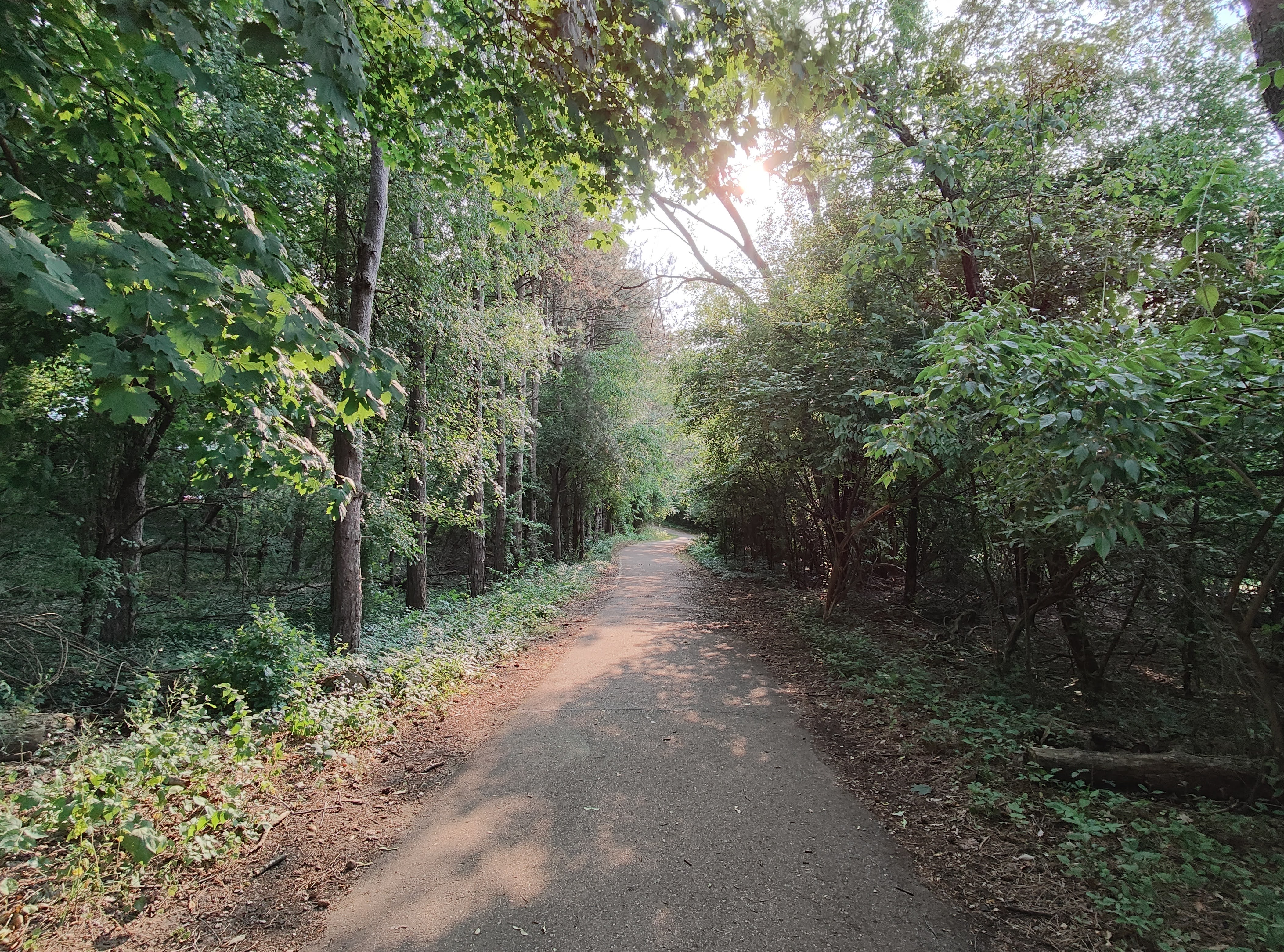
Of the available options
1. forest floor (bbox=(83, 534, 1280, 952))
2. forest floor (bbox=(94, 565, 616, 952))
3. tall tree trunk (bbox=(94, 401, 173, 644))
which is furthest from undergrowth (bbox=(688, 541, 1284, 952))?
tall tree trunk (bbox=(94, 401, 173, 644))

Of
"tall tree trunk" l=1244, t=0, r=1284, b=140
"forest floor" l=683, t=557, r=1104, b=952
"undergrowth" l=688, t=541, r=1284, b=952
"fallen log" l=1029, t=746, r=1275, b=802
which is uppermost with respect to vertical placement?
→ "tall tree trunk" l=1244, t=0, r=1284, b=140

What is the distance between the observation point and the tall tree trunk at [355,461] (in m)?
6.55

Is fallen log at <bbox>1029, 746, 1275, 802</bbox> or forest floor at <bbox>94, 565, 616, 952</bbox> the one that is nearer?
forest floor at <bbox>94, 565, 616, 952</bbox>

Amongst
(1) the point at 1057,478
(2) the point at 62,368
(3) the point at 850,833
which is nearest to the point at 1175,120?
(1) the point at 1057,478

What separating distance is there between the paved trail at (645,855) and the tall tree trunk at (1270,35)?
636cm

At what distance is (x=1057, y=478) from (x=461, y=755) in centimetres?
508

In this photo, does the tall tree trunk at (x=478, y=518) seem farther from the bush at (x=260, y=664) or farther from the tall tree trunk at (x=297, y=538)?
the bush at (x=260, y=664)

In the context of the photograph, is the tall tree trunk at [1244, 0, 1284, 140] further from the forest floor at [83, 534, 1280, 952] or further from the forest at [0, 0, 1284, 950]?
the forest floor at [83, 534, 1280, 952]

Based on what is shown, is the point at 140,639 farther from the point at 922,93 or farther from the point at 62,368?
the point at 922,93

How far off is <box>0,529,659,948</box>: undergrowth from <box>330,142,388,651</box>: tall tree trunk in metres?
0.49

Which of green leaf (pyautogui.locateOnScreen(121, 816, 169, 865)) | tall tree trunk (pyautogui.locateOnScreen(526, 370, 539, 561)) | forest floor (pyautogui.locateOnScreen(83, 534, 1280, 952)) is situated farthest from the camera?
tall tree trunk (pyautogui.locateOnScreen(526, 370, 539, 561))

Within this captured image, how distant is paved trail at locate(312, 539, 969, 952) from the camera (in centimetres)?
256

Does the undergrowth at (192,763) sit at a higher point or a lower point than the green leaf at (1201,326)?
lower

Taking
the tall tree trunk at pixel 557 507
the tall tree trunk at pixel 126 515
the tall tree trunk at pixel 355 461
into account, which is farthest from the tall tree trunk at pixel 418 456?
the tall tree trunk at pixel 557 507
